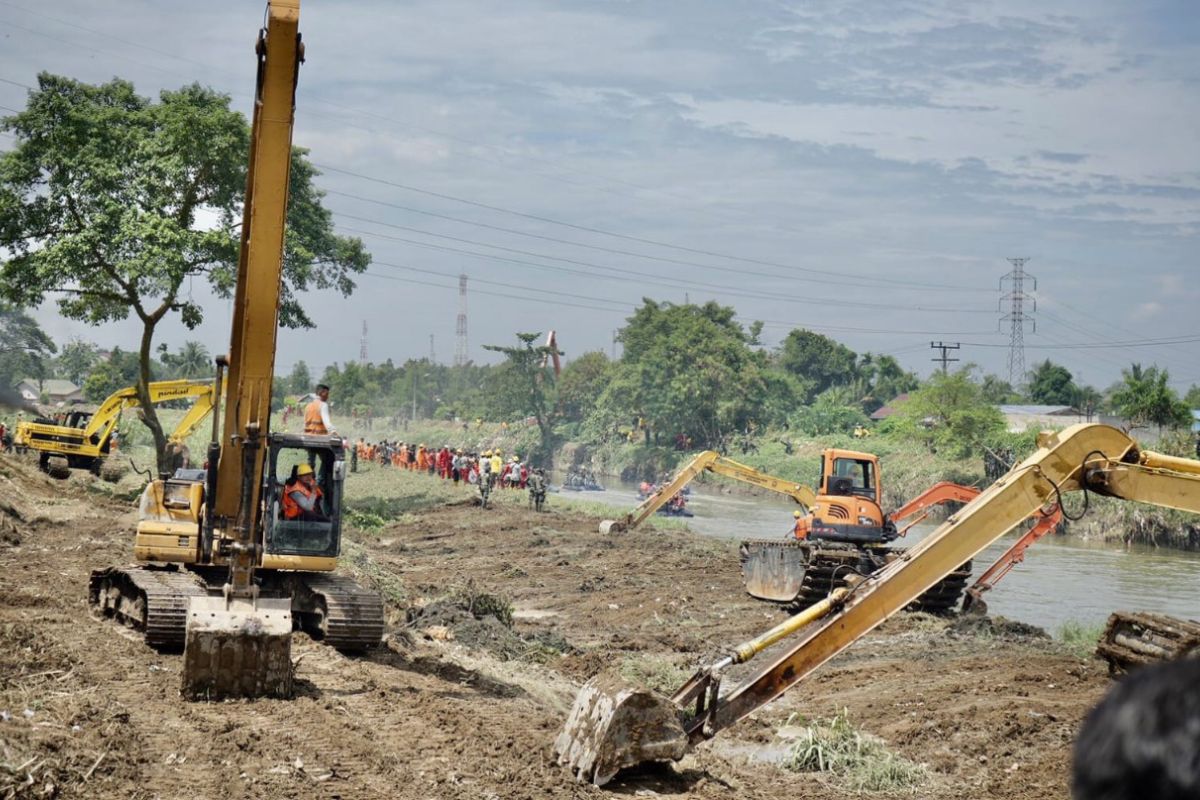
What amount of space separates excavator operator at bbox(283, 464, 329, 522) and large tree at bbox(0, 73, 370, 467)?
1762 cm

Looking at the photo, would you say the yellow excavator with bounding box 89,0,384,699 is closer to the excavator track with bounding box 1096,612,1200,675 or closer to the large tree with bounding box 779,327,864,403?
the excavator track with bounding box 1096,612,1200,675

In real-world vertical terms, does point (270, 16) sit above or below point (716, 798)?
above

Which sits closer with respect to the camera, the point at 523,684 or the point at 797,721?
the point at 797,721

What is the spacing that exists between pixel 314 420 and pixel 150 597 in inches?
89.2

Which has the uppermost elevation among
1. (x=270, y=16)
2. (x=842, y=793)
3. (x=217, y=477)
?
(x=270, y=16)

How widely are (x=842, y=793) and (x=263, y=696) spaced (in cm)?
471

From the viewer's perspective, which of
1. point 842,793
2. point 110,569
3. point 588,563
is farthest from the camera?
point 588,563

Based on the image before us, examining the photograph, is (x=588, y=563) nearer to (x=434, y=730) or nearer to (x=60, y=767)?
(x=434, y=730)

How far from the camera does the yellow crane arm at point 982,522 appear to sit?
9367mm

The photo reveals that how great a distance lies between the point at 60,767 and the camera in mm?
7715

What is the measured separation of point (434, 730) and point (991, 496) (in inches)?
186

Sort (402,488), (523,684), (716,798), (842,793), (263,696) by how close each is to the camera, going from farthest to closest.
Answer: (402,488) → (523,684) → (263,696) → (842,793) → (716,798)

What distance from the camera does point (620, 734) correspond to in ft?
29.6

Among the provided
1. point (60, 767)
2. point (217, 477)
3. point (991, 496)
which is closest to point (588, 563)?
point (217, 477)
